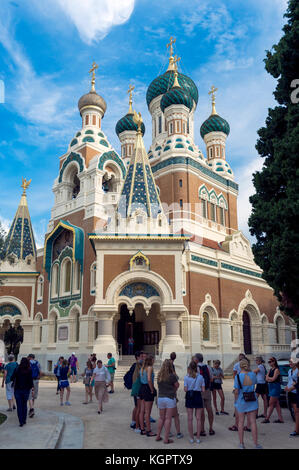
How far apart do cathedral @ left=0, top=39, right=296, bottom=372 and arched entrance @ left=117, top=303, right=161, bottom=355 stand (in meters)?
0.06

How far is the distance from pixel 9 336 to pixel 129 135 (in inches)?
678

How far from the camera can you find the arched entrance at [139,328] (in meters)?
22.4

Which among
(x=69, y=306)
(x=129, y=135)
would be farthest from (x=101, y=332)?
(x=129, y=135)

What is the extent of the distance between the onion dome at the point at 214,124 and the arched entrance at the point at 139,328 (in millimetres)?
15780

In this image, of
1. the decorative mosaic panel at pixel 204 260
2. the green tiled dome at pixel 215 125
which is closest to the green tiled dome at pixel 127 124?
the green tiled dome at pixel 215 125

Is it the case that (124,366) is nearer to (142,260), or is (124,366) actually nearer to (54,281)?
(142,260)

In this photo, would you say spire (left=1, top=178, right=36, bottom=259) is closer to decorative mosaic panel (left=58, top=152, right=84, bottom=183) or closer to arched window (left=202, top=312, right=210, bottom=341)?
decorative mosaic panel (left=58, top=152, right=84, bottom=183)

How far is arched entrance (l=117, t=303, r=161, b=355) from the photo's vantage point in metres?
22.4

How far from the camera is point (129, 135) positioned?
32.6m

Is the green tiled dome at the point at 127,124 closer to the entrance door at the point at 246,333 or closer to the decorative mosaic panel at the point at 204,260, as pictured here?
the decorative mosaic panel at the point at 204,260

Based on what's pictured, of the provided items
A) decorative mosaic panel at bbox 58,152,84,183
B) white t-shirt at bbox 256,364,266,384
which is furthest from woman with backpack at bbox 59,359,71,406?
decorative mosaic panel at bbox 58,152,84,183

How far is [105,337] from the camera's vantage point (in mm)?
17984

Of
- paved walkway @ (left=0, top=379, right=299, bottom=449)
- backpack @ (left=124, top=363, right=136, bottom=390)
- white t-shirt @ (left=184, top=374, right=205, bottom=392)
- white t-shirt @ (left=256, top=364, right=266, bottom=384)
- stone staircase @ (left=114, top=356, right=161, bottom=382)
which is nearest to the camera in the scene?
paved walkway @ (left=0, top=379, right=299, bottom=449)
